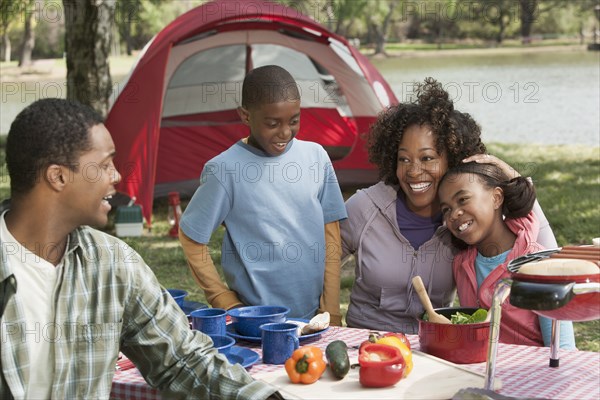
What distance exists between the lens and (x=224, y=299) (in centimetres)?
323

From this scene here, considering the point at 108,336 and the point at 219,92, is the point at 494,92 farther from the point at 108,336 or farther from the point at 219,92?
the point at 108,336

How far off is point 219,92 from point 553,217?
355 centimetres

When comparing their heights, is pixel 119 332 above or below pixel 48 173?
below

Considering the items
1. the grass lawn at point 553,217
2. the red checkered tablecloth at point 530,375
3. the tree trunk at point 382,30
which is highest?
the tree trunk at point 382,30

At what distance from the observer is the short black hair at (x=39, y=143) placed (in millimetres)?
2113

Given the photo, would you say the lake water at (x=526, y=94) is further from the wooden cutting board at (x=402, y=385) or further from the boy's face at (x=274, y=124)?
the wooden cutting board at (x=402, y=385)

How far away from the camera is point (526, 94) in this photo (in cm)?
1958

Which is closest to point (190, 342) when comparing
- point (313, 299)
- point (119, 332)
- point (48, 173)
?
point (119, 332)

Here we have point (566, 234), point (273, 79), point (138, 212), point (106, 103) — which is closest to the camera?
point (273, 79)

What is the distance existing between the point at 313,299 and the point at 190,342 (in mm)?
1146

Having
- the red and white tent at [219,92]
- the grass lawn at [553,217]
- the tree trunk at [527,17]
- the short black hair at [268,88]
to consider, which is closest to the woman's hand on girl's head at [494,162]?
the short black hair at [268,88]

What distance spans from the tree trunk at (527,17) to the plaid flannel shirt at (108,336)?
36.1 meters

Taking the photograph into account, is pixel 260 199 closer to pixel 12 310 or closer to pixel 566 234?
pixel 12 310

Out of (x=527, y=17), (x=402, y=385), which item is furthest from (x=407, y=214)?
(x=527, y=17)
